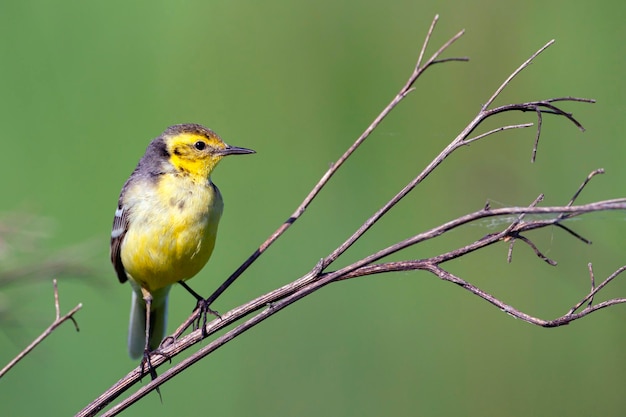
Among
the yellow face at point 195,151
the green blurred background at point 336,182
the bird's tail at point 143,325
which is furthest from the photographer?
the green blurred background at point 336,182

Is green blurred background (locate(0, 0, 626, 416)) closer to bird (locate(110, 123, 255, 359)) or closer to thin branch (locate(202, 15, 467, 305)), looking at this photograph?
bird (locate(110, 123, 255, 359))

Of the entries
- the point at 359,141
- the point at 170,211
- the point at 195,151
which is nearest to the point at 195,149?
the point at 195,151

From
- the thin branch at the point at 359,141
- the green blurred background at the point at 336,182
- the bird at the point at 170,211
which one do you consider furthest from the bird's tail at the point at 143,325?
the thin branch at the point at 359,141

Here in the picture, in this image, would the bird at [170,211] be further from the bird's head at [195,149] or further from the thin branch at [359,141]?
the thin branch at [359,141]

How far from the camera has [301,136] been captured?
383cm

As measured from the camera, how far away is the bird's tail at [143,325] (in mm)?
2962

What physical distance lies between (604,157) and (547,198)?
0.35 m

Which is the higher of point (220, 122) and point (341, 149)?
point (220, 122)

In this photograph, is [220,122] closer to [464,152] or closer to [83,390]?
[464,152]

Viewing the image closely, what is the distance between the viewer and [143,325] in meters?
3.05

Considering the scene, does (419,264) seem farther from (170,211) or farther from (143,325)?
(143,325)

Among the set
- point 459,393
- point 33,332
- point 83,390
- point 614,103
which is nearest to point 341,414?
point 459,393

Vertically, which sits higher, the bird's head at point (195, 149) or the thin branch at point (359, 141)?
the bird's head at point (195, 149)

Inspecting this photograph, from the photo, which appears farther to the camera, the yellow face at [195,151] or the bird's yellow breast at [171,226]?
the yellow face at [195,151]
